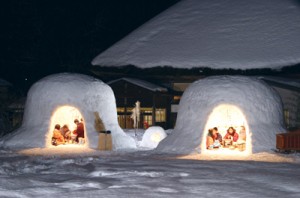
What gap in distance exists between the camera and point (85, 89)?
1723 cm

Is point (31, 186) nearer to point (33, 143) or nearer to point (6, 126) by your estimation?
point (33, 143)

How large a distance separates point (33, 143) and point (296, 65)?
28.9ft

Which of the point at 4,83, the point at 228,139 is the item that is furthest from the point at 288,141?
the point at 4,83

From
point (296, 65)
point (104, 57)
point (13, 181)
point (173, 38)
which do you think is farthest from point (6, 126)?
point (13, 181)

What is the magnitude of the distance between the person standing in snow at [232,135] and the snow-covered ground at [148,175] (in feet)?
6.92

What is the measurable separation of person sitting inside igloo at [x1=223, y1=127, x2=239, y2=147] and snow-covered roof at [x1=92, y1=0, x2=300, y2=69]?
98.1 inches

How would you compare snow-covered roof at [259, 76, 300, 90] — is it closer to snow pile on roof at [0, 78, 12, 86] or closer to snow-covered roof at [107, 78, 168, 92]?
snow-covered roof at [107, 78, 168, 92]

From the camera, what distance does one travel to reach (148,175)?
10008 mm

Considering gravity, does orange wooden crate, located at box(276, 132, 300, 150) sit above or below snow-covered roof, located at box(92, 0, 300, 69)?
below

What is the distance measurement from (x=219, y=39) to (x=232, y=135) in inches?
173

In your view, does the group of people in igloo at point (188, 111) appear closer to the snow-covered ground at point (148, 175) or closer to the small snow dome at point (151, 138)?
the small snow dome at point (151, 138)

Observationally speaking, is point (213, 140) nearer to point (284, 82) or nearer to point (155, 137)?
point (155, 137)

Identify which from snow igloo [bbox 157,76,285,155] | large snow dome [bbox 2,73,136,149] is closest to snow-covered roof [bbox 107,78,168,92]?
large snow dome [bbox 2,73,136,149]

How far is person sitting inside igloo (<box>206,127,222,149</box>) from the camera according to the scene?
15234mm
